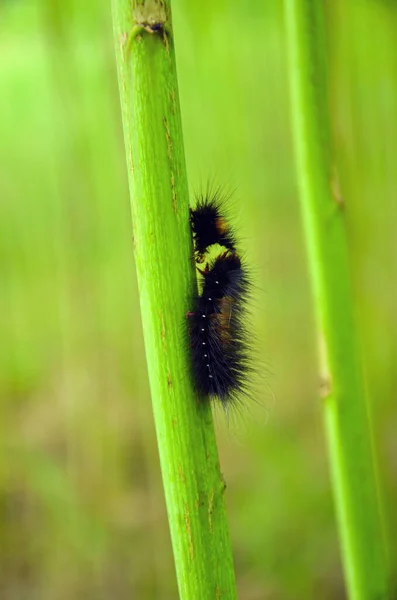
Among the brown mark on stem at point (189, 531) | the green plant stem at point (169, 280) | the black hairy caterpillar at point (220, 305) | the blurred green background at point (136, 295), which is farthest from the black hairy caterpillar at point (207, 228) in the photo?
the blurred green background at point (136, 295)

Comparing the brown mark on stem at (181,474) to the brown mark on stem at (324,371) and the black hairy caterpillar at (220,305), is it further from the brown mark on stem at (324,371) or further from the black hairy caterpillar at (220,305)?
the brown mark on stem at (324,371)

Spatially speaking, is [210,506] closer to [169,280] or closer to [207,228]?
[169,280]

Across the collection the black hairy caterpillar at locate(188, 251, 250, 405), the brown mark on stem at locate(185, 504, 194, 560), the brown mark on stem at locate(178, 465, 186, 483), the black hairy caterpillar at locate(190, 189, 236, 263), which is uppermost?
the black hairy caterpillar at locate(190, 189, 236, 263)

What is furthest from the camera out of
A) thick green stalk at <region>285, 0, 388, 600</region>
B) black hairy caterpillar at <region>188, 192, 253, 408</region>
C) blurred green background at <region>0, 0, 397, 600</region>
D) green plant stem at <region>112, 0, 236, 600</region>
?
blurred green background at <region>0, 0, 397, 600</region>

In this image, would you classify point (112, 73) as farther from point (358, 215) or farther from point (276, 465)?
point (276, 465)

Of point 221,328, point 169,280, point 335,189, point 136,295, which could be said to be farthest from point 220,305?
point 136,295

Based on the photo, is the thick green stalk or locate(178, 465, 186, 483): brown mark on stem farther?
the thick green stalk

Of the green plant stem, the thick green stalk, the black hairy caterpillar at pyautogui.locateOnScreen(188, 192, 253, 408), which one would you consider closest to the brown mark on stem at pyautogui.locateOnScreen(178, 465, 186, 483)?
the green plant stem

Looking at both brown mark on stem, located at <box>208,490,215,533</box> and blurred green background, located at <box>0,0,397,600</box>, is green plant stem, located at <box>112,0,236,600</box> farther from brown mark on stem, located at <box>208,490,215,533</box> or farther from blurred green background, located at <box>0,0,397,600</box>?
blurred green background, located at <box>0,0,397,600</box>
